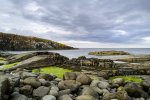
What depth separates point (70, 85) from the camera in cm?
1406

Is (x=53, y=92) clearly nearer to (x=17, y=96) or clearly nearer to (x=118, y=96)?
(x=17, y=96)

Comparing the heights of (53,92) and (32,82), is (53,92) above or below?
below

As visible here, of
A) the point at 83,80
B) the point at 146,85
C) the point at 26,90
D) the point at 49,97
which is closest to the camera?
the point at 49,97

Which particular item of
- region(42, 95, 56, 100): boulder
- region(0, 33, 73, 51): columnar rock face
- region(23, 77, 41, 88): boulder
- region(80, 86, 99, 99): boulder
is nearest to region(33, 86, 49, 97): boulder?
region(23, 77, 41, 88): boulder

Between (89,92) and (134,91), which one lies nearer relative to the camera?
(89,92)

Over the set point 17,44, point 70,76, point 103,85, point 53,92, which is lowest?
point 53,92

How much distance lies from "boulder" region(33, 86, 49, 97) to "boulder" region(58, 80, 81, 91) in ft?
3.78

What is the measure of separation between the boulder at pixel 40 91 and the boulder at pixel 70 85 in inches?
45.4

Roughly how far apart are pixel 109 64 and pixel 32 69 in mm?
7075

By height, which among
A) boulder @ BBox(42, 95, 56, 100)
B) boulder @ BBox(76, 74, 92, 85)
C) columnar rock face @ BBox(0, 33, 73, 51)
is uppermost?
columnar rock face @ BBox(0, 33, 73, 51)

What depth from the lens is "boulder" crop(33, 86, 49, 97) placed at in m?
12.8

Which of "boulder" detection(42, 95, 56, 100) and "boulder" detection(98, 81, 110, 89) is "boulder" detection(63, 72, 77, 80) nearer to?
"boulder" detection(98, 81, 110, 89)

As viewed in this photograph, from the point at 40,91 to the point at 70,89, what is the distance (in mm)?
1745

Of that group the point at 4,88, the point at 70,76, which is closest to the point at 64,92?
the point at 70,76
